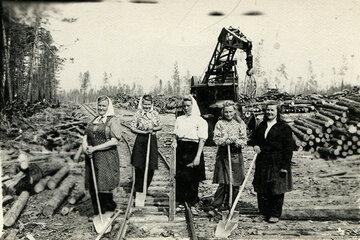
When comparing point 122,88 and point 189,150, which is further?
point 122,88

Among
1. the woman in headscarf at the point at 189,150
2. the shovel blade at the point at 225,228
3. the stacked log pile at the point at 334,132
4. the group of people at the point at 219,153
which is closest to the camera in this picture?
the shovel blade at the point at 225,228

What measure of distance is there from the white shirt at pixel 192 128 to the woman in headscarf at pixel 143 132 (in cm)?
48

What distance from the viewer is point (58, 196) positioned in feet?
20.9

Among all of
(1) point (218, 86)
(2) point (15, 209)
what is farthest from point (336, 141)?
(2) point (15, 209)

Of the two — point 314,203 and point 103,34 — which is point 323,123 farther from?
point 103,34

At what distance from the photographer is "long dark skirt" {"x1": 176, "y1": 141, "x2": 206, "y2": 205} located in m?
5.76

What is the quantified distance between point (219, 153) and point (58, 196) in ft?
9.42

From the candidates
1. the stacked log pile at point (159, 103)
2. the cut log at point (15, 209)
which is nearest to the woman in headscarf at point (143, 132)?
the cut log at point (15, 209)

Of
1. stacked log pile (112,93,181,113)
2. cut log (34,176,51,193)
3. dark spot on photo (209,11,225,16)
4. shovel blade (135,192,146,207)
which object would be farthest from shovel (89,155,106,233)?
stacked log pile (112,93,181,113)

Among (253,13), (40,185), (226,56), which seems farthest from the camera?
(226,56)

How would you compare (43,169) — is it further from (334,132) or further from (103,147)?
(334,132)

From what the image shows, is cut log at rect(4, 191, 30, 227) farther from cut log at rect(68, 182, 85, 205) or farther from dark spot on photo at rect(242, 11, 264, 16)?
dark spot on photo at rect(242, 11, 264, 16)

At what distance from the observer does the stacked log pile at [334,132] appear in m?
10.5

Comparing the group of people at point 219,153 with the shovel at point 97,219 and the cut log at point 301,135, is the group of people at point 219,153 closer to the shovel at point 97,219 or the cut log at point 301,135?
the shovel at point 97,219
